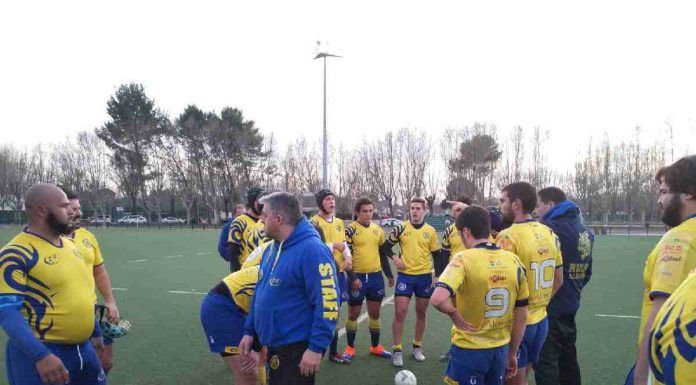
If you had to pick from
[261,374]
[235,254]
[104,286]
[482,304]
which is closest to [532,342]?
[482,304]

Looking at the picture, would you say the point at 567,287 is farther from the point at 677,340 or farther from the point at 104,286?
the point at 104,286

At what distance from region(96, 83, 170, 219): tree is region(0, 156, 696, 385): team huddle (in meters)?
58.2

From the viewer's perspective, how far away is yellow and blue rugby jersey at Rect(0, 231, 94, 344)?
319 cm

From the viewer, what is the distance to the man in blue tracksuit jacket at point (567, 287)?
181 inches

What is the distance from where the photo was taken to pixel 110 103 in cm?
5772

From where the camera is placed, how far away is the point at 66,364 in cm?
338

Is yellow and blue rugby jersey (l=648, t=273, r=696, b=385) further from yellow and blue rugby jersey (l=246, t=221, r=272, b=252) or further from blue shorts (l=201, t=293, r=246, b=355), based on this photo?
yellow and blue rugby jersey (l=246, t=221, r=272, b=252)

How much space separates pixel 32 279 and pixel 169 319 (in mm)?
6125

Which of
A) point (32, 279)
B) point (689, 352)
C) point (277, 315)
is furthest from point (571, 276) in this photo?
point (32, 279)

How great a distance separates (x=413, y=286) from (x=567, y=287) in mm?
2517

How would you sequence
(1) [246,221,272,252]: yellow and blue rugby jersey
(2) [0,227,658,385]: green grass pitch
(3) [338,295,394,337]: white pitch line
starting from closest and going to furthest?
(1) [246,221,272,252]: yellow and blue rugby jersey
(2) [0,227,658,385]: green grass pitch
(3) [338,295,394,337]: white pitch line

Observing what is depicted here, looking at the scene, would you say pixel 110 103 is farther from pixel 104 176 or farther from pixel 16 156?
pixel 16 156

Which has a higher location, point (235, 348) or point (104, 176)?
point (104, 176)

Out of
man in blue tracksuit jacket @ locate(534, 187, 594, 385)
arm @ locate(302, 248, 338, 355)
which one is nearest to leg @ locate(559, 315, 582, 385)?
man in blue tracksuit jacket @ locate(534, 187, 594, 385)
